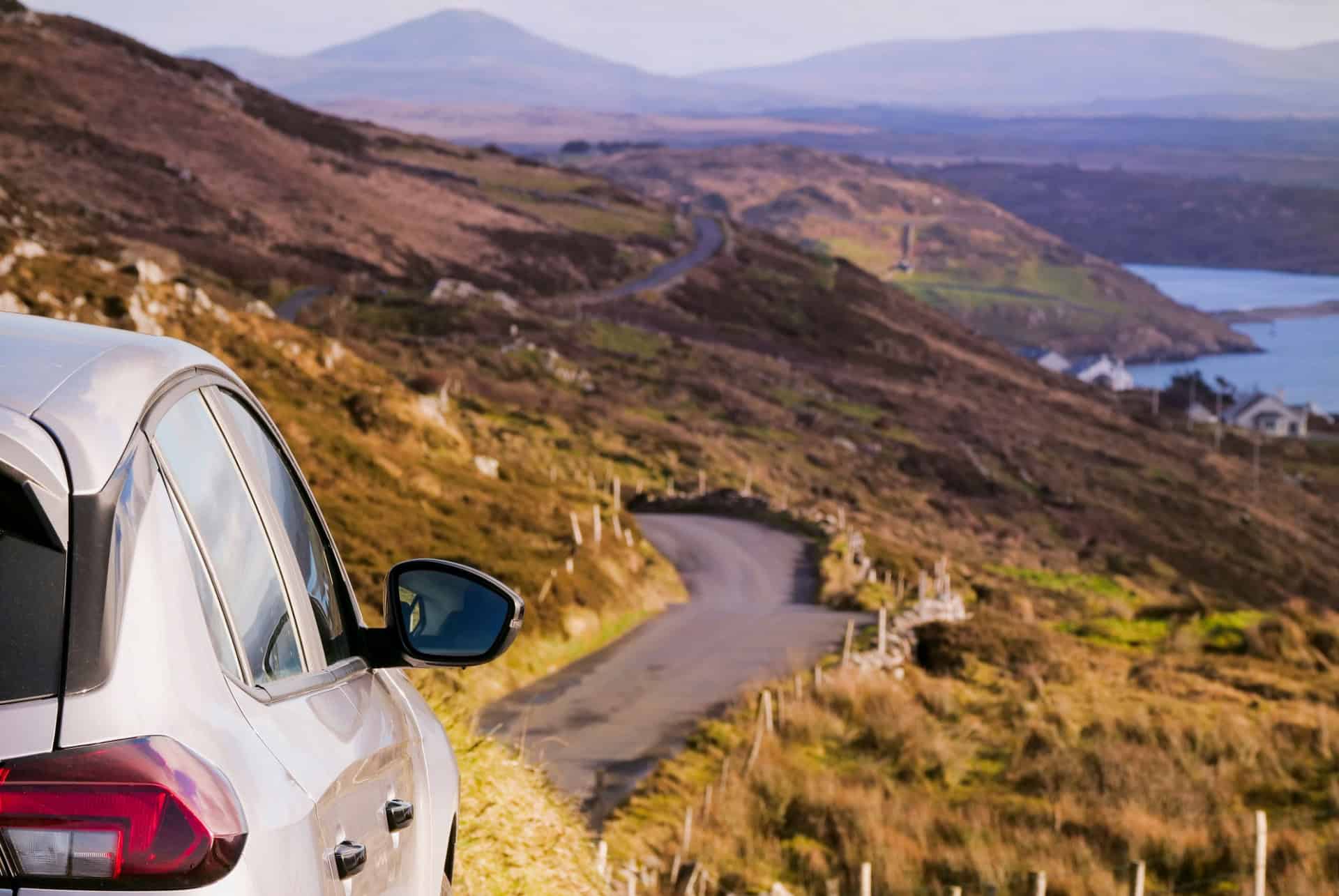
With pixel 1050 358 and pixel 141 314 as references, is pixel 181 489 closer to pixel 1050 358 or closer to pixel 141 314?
pixel 141 314

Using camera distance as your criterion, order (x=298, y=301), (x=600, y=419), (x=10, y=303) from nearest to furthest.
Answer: (x=10, y=303)
(x=600, y=419)
(x=298, y=301)

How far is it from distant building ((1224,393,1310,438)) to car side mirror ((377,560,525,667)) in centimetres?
14662

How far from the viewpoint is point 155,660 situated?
204cm

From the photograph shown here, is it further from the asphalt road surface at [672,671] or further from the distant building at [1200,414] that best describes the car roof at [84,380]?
the distant building at [1200,414]

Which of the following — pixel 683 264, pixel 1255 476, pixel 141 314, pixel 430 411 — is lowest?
pixel 1255 476

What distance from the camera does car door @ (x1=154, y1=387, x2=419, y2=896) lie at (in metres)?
2.45

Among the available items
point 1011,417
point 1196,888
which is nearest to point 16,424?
point 1196,888

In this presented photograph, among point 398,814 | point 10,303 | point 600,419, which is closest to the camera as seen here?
point 398,814

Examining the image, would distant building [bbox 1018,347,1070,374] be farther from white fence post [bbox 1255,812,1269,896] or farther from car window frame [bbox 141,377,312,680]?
car window frame [bbox 141,377,312,680]

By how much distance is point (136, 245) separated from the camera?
61250 millimetres

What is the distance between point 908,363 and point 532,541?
8758 centimetres

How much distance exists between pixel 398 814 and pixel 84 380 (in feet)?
3.66

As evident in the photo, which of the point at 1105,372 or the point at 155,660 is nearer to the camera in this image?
the point at 155,660

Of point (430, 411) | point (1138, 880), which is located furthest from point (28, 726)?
point (430, 411)
